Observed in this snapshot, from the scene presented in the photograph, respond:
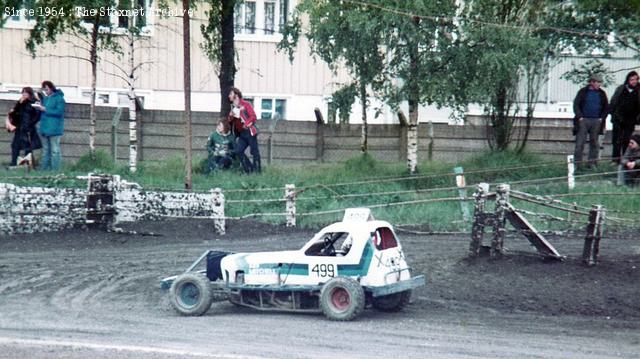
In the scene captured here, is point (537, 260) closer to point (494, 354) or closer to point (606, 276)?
point (606, 276)

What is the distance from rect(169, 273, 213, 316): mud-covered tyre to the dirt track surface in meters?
0.17

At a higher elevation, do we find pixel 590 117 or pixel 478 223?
pixel 590 117

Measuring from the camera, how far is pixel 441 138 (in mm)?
29953

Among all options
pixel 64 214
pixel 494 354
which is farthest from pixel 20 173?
pixel 494 354

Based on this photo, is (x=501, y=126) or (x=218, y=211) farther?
(x=501, y=126)

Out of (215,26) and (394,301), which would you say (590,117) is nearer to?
(215,26)

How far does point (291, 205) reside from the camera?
65.1 ft

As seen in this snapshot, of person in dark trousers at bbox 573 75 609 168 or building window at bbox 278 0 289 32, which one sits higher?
building window at bbox 278 0 289 32

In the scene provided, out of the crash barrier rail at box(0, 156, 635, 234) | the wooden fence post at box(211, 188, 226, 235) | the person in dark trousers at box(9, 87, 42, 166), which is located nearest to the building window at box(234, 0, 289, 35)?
the person in dark trousers at box(9, 87, 42, 166)

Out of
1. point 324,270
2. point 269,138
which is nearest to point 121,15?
point 269,138

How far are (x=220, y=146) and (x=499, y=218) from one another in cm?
976

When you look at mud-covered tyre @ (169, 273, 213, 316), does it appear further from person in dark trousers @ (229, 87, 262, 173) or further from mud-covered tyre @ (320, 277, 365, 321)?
person in dark trousers @ (229, 87, 262, 173)

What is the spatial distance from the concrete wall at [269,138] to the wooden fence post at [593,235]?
1429cm

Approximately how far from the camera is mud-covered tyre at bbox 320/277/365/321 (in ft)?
43.0
